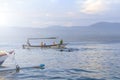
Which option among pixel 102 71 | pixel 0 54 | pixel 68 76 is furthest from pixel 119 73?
pixel 0 54

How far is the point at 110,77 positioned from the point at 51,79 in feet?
26.7

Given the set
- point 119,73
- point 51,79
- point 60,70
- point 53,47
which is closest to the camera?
point 51,79

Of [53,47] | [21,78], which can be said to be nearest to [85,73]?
[21,78]

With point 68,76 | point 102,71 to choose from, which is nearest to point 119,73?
point 102,71

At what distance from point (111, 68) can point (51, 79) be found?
44.8ft

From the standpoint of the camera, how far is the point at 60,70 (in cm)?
4772

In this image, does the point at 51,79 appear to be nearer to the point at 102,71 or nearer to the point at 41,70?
the point at 41,70

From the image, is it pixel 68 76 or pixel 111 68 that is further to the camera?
pixel 111 68

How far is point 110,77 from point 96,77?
1.94 metres

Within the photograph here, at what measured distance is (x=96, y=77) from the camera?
134ft

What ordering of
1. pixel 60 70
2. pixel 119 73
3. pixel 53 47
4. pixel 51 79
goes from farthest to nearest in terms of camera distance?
pixel 53 47 → pixel 60 70 → pixel 119 73 → pixel 51 79

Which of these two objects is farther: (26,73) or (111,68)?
(111,68)

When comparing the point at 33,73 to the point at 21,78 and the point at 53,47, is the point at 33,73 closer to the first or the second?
the point at 21,78

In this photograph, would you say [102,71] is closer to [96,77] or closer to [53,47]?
[96,77]
